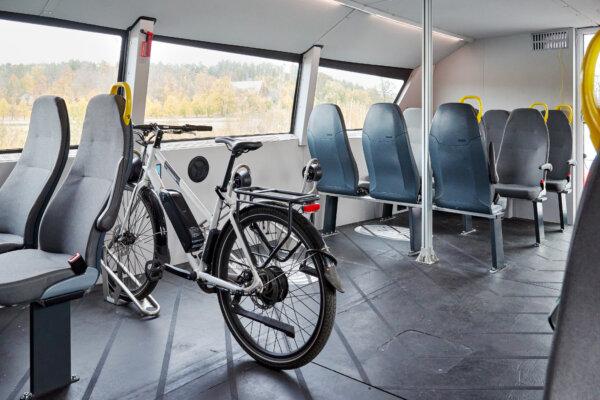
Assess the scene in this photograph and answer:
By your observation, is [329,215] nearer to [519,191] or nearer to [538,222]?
[519,191]

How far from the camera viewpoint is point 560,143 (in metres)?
5.94

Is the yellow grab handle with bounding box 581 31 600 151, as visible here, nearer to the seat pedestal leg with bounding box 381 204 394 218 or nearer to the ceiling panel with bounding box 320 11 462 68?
the ceiling panel with bounding box 320 11 462 68

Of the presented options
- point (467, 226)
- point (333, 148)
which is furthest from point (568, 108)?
point (333, 148)

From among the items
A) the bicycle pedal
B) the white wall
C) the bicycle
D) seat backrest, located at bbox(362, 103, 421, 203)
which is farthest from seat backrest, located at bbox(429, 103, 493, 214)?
the white wall

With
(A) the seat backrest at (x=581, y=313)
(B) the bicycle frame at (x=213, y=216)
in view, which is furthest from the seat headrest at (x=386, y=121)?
(A) the seat backrest at (x=581, y=313)

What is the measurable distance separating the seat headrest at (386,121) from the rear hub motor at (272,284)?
251 cm

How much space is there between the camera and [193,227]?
2.91m

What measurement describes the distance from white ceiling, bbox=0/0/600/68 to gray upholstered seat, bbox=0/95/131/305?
5.03 ft

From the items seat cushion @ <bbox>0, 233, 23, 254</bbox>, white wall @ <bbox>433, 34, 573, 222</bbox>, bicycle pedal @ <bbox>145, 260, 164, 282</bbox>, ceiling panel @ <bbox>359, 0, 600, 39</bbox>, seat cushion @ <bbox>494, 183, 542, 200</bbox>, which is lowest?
bicycle pedal @ <bbox>145, 260, 164, 282</bbox>

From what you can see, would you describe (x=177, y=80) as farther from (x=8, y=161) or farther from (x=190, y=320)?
(x=190, y=320)

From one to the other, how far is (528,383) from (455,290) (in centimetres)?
140

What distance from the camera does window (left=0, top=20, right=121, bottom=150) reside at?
11.5 ft

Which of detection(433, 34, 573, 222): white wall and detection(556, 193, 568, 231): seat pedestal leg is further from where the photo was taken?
detection(433, 34, 573, 222): white wall

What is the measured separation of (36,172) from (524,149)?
15.7 ft
